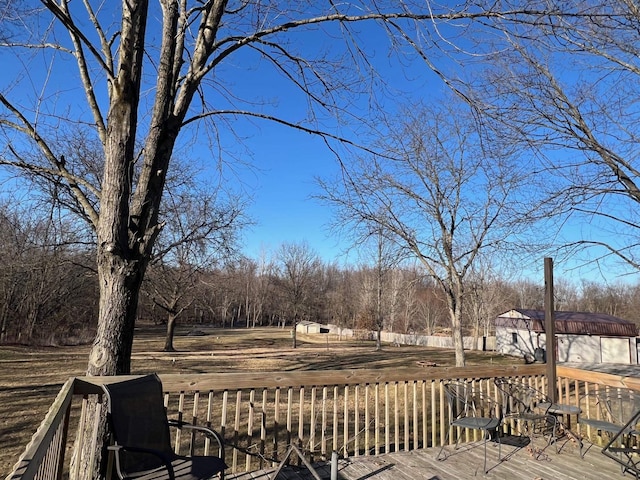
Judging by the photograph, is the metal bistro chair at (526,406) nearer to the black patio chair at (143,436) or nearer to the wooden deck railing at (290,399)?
the wooden deck railing at (290,399)

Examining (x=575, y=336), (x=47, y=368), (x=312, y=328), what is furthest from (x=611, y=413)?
(x=312, y=328)

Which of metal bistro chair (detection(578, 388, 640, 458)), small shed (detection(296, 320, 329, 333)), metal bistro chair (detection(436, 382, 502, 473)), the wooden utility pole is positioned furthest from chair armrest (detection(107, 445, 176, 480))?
small shed (detection(296, 320, 329, 333))

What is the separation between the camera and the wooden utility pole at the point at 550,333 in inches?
184

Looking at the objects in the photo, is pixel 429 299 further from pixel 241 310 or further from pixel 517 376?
pixel 517 376

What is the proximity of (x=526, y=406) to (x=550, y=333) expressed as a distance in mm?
941

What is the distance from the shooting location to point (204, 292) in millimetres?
22172

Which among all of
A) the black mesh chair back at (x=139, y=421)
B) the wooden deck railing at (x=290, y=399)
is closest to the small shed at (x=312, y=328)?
the wooden deck railing at (x=290, y=399)

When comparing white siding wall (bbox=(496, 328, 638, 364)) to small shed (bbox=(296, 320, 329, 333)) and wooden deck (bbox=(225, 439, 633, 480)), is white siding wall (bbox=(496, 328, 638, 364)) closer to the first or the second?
small shed (bbox=(296, 320, 329, 333))

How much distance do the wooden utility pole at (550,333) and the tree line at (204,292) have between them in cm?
351

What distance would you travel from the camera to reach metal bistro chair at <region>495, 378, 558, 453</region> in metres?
4.38

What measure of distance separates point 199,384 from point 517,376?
11.3ft

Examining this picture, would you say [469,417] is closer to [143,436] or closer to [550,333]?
[550,333]

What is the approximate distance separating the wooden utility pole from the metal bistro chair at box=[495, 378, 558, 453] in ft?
0.45

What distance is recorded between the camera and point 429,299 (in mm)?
37781
